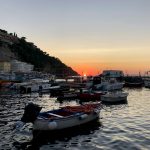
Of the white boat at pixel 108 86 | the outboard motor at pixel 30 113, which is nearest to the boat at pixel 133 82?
the white boat at pixel 108 86

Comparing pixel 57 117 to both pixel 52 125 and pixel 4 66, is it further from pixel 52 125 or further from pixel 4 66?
pixel 4 66

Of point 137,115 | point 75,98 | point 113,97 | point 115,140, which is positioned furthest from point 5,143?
point 75,98

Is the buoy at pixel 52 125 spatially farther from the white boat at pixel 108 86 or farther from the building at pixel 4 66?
the building at pixel 4 66

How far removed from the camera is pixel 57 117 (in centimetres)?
2992

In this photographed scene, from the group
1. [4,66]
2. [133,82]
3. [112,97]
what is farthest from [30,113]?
[4,66]

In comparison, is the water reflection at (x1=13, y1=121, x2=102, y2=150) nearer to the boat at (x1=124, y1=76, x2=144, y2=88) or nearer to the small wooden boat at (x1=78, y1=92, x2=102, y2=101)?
the small wooden boat at (x1=78, y1=92, x2=102, y2=101)

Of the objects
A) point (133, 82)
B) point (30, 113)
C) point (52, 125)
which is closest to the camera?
point (30, 113)

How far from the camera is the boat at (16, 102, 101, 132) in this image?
2759 centimetres

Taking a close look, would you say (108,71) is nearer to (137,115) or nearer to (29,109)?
(137,115)

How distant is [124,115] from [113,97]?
14.3 m

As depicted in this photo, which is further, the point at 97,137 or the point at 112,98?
the point at 112,98

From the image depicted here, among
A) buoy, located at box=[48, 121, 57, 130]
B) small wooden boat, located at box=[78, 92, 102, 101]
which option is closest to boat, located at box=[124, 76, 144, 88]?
small wooden boat, located at box=[78, 92, 102, 101]

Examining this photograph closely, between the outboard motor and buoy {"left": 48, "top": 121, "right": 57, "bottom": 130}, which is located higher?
the outboard motor

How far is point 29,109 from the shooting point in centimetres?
2747
